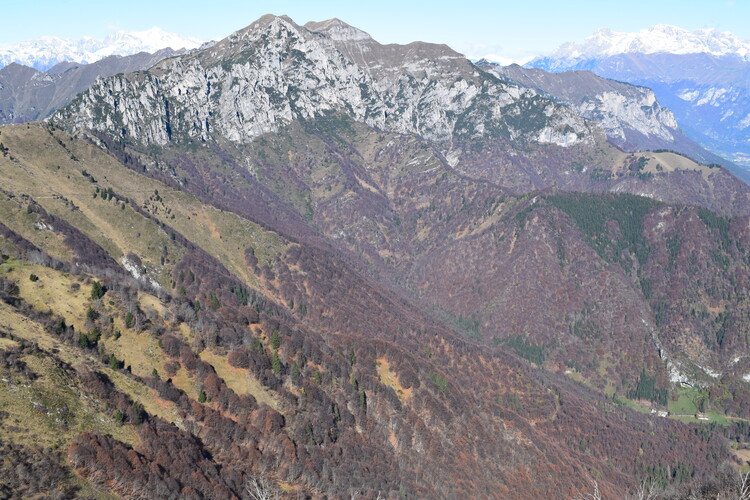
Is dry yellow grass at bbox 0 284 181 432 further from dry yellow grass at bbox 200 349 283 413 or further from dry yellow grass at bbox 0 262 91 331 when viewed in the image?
dry yellow grass at bbox 200 349 283 413

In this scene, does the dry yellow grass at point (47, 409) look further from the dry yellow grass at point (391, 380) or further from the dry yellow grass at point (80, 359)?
the dry yellow grass at point (391, 380)

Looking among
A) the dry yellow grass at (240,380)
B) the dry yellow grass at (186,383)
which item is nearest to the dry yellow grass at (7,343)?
the dry yellow grass at (186,383)

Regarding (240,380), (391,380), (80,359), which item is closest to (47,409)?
(80,359)

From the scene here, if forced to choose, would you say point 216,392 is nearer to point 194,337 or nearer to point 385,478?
point 194,337

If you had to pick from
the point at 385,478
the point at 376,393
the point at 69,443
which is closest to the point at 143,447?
the point at 69,443

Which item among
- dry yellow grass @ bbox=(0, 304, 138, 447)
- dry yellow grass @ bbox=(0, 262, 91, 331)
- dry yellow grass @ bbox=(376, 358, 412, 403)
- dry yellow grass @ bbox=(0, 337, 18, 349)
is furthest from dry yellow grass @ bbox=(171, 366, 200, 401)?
dry yellow grass @ bbox=(376, 358, 412, 403)

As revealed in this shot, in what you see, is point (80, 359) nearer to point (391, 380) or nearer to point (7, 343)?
point (7, 343)
